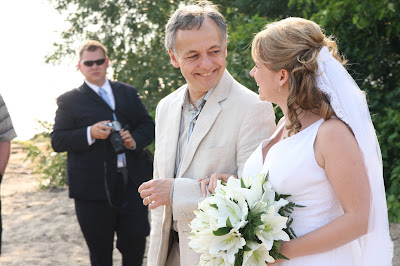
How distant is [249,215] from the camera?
2.73 metres

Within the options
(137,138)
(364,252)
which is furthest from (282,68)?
(137,138)

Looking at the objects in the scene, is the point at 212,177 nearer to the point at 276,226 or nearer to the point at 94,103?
the point at 276,226

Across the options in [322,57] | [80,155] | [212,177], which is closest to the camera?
[322,57]

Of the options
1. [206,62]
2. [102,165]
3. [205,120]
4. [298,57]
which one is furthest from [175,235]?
[102,165]

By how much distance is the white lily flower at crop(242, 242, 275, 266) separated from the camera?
8.79ft

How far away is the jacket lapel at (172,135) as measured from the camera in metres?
3.61

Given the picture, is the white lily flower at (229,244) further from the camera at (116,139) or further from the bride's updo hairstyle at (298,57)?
the camera at (116,139)

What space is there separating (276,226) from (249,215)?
12cm

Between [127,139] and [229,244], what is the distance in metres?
3.08

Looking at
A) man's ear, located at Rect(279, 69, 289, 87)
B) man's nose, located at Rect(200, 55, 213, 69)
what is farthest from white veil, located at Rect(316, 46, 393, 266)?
man's nose, located at Rect(200, 55, 213, 69)

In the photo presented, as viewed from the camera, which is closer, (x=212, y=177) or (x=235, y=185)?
(x=235, y=185)

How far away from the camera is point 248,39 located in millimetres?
7297

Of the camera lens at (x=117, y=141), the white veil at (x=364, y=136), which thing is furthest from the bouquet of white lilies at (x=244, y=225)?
the camera lens at (x=117, y=141)

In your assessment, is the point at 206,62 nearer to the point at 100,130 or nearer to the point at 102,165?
the point at 100,130
